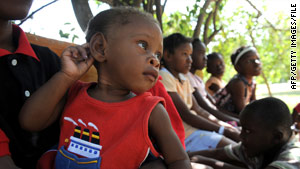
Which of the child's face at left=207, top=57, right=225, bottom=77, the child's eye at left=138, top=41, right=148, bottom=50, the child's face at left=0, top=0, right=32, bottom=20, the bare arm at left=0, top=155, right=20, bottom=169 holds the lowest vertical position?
the child's face at left=207, top=57, right=225, bottom=77

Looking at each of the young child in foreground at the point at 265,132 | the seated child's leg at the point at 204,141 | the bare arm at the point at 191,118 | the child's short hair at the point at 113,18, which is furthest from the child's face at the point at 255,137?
the child's short hair at the point at 113,18

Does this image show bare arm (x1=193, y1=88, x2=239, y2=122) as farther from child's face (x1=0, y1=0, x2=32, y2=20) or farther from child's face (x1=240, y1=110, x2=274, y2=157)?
child's face (x1=0, y1=0, x2=32, y2=20)

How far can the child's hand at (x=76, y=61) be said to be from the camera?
1.50 m

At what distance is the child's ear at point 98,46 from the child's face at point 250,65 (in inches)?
159

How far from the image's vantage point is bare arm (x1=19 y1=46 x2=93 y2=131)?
1.44 meters

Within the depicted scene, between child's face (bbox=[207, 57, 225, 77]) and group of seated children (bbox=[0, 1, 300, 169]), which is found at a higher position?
group of seated children (bbox=[0, 1, 300, 169])

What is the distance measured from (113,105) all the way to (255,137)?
156cm

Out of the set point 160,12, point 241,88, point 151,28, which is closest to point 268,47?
point 241,88

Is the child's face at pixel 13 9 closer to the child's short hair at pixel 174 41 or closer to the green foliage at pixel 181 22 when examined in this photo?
the child's short hair at pixel 174 41

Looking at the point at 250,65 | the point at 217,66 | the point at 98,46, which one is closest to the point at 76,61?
the point at 98,46

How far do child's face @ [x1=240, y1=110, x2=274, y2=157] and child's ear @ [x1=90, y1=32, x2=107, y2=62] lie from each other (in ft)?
5.12

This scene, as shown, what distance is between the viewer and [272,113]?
2445 millimetres

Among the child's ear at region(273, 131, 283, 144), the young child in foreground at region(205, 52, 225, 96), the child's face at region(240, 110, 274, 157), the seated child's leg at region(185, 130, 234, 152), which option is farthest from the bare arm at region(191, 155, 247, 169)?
the young child in foreground at region(205, 52, 225, 96)

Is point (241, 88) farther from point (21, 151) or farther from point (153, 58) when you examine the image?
point (21, 151)
